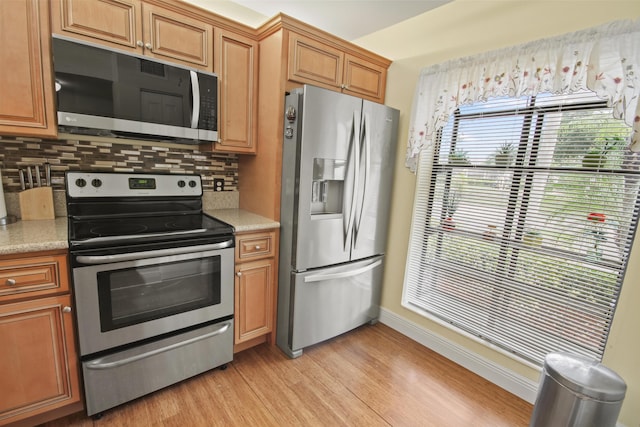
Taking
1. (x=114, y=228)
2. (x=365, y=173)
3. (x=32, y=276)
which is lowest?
(x=32, y=276)

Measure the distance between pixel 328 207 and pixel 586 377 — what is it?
1.61 meters

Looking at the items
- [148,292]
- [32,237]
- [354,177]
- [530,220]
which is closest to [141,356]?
[148,292]

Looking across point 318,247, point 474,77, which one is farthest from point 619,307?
point 318,247

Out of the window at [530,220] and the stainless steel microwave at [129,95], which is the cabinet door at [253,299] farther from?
the window at [530,220]

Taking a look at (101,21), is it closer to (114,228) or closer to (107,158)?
(107,158)

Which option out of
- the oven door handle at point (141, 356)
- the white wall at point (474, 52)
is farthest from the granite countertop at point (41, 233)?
the white wall at point (474, 52)

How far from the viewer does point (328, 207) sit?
2164mm

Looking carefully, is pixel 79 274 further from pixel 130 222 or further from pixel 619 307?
pixel 619 307

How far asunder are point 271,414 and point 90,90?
6.46 feet

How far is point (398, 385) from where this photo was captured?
191 centimetres

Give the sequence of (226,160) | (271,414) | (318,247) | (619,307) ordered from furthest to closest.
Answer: (226,160) → (318,247) → (271,414) → (619,307)

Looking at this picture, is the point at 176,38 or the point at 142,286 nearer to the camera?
the point at 142,286

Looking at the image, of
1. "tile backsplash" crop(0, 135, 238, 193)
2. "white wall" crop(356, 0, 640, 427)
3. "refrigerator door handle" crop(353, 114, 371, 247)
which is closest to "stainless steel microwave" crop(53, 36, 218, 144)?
"tile backsplash" crop(0, 135, 238, 193)

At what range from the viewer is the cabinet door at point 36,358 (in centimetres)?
130
